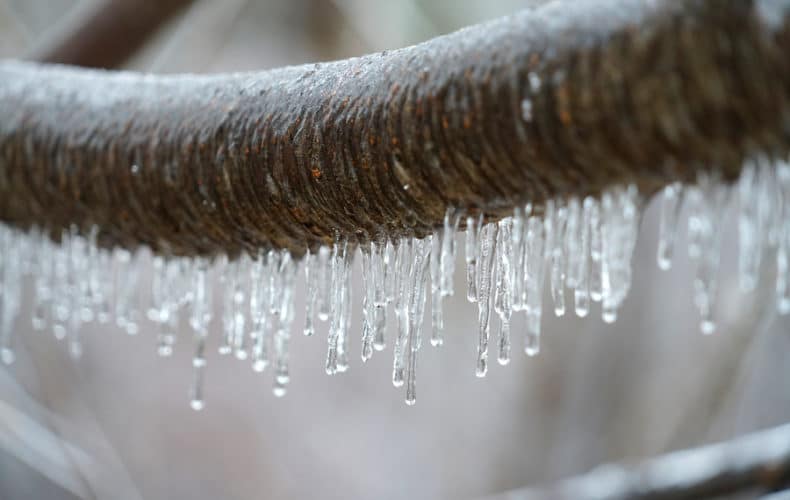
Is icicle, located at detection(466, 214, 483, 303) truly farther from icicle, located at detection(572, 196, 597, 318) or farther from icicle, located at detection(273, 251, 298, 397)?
icicle, located at detection(273, 251, 298, 397)

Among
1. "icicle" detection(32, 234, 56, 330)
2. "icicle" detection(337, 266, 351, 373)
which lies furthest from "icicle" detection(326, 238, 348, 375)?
"icicle" detection(32, 234, 56, 330)

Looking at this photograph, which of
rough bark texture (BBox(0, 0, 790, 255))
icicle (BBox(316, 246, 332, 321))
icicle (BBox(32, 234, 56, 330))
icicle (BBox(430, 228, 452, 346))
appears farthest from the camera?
icicle (BBox(32, 234, 56, 330))

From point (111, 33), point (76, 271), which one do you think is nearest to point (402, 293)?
point (76, 271)

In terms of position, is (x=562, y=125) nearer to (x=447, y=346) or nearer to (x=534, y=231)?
(x=534, y=231)

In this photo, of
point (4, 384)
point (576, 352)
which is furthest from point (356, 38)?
point (4, 384)

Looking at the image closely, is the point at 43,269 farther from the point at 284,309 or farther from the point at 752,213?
the point at 752,213

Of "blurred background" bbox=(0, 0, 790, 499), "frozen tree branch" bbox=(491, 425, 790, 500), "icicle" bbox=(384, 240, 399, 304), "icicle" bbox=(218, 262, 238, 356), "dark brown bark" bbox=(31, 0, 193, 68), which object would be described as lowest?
"blurred background" bbox=(0, 0, 790, 499)
